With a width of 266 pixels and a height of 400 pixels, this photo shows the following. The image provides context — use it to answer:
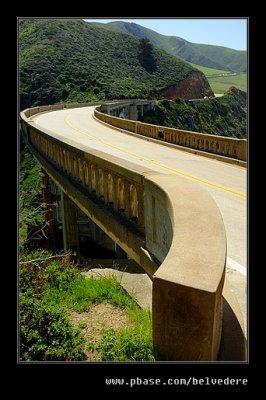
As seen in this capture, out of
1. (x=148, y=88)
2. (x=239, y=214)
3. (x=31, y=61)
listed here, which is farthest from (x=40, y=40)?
(x=239, y=214)

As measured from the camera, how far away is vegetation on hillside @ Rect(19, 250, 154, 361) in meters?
4.91

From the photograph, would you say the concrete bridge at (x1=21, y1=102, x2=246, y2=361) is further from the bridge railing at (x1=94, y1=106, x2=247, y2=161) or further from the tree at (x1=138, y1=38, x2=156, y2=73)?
the tree at (x1=138, y1=38, x2=156, y2=73)

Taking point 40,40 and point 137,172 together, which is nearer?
point 137,172

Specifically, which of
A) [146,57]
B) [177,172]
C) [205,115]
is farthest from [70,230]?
[146,57]

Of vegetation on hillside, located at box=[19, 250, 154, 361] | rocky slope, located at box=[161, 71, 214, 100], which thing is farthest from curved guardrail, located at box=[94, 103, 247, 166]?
rocky slope, located at box=[161, 71, 214, 100]

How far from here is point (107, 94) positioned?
237 feet

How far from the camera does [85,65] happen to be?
81625mm

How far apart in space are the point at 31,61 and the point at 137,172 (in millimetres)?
74517

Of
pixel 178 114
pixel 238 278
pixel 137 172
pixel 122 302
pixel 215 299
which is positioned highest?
pixel 178 114

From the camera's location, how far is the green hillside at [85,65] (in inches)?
2721

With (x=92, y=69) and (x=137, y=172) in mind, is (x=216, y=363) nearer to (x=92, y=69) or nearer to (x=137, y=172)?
(x=137, y=172)

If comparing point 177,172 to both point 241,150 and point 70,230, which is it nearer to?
point 241,150

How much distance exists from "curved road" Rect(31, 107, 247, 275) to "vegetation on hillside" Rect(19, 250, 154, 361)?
1652 mm

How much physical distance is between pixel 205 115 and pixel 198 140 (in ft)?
228
